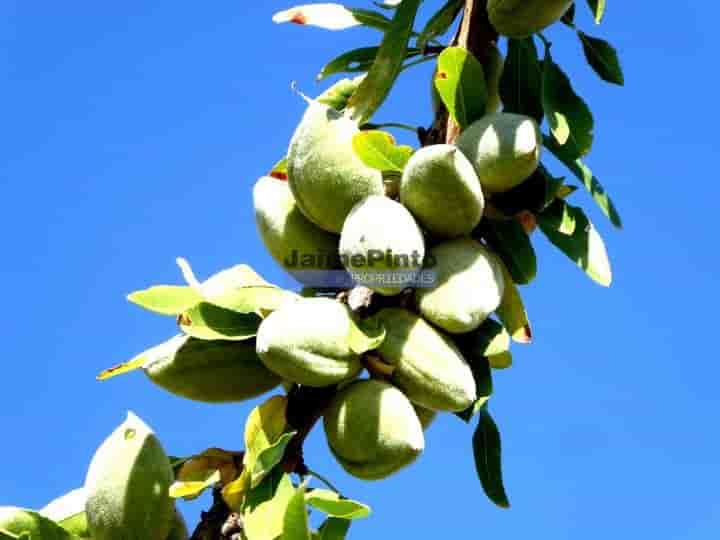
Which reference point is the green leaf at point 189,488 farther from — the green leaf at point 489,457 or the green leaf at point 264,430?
the green leaf at point 489,457

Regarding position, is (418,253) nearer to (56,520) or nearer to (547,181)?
(547,181)

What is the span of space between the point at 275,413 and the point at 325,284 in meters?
0.22

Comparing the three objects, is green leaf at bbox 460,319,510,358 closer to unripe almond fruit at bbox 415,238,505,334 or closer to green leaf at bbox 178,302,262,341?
unripe almond fruit at bbox 415,238,505,334

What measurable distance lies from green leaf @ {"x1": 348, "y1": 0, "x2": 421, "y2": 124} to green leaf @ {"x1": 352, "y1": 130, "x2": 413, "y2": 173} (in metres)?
0.15

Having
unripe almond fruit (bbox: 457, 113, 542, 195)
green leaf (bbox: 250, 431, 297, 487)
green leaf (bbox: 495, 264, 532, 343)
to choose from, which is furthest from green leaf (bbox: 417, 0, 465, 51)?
green leaf (bbox: 250, 431, 297, 487)

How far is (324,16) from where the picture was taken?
1.86 meters

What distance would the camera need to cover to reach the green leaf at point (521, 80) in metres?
1.63

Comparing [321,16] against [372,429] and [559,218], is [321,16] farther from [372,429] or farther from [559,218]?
[372,429]

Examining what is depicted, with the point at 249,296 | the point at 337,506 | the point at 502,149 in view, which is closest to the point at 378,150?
the point at 502,149

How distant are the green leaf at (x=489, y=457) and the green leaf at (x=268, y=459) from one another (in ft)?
1.42

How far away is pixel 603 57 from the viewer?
1.86m

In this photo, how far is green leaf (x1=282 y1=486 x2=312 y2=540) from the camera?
3.77 ft

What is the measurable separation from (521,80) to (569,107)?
0.12 m

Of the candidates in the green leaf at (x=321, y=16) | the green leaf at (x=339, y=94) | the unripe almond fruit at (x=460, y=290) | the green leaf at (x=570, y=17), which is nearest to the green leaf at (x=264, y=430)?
the unripe almond fruit at (x=460, y=290)
